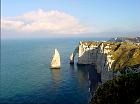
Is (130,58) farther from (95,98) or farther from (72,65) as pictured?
(95,98)

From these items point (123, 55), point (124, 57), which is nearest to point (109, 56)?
point (123, 55)

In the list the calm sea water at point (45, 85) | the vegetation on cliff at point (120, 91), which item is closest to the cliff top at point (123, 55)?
the calm sea water at point (45, 85)

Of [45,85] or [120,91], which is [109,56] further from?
[120,91]

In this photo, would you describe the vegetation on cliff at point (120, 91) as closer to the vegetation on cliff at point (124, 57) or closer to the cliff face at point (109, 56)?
the vegetation on cliff at point (124, 57)

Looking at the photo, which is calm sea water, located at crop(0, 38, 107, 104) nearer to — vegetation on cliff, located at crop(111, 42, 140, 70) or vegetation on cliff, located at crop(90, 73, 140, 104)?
vegetation on cliff, located at crop(111, 42, 140, 70)

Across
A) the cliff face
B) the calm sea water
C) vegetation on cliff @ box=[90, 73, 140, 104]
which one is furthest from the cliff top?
vegetation on cliff @ box=[90, 73, 140, 104]
